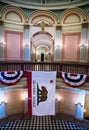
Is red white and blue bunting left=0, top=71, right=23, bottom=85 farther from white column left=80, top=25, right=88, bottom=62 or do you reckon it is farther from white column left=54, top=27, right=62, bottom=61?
white column left=80, top=25, right=88, bottom=62

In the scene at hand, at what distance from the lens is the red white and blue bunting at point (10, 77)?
26.0 feet

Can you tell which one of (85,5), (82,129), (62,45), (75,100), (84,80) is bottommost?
(82,129)

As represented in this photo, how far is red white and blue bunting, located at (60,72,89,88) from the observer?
25.1 ft

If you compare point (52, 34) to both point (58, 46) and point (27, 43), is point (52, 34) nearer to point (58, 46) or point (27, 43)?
point (58, 46)

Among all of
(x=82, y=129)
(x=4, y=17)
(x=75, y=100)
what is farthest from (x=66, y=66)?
(x=4, y=17)

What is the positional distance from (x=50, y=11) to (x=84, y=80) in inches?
299

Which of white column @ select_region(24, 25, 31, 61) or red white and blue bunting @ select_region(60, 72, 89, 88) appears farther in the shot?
white column @ select_region(24, 25, 31, 61)

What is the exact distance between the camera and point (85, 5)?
1149 centimetres

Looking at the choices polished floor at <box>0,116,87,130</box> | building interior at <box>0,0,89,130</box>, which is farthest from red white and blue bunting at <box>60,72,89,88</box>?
polished floor at <box>0,116,87,130</box>

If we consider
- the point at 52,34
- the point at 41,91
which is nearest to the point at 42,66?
the point at 41,91

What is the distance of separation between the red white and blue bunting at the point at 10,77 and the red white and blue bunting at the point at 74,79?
250 centimetres

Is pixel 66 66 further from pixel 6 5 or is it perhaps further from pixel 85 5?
pixel 6 5

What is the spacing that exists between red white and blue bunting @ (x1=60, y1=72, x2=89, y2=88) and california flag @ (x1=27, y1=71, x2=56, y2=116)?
658 millimetres

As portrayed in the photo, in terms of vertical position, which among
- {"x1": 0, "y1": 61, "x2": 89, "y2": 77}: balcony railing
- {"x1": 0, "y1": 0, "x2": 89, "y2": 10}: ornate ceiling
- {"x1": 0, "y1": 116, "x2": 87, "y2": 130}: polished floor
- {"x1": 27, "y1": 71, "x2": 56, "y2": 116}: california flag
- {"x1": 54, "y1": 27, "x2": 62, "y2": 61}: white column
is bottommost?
{"x1": 0, "y1": 116, "x2": 87, "y2": 130}: polished floor
